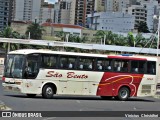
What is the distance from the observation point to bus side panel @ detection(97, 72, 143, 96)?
2488 cm

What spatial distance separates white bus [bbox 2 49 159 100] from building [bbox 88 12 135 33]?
10858 cm

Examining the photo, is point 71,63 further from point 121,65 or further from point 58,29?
point 58,29

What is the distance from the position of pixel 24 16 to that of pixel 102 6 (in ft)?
83.9

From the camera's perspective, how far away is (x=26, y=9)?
4412 inches

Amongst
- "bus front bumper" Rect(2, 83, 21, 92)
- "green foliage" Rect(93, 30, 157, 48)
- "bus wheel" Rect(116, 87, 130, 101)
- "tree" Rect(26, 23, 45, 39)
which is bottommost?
"bus wheel" Rect(116, 87, 130, 101)

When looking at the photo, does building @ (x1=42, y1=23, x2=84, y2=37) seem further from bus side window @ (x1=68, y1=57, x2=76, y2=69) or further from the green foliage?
bus side window @ (x1=68, y1=57, x2=76, y2=69)

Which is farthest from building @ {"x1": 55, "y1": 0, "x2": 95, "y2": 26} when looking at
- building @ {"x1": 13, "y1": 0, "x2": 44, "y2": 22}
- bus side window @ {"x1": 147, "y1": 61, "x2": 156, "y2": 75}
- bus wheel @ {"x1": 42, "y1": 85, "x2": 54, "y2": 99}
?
bus wheel @ {"x1": 42, "y1": 85, "x2": 54, "y2": 99}

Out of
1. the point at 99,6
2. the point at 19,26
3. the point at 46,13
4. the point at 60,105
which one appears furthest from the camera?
the point at 99,6

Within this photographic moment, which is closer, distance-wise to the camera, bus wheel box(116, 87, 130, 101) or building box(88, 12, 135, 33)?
bus wheel box(116, 87, 130, 101)

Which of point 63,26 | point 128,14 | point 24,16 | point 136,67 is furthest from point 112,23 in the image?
point 136,67

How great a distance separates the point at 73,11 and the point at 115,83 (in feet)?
344

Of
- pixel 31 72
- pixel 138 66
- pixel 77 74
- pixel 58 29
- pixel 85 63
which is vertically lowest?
pixel 77 74

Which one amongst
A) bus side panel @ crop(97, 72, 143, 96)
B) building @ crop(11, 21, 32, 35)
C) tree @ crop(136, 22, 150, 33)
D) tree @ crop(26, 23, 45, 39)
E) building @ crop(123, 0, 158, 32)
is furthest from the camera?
building @ crop(123, 0, 158, 32)

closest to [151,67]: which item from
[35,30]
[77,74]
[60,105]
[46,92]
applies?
[77,74]
